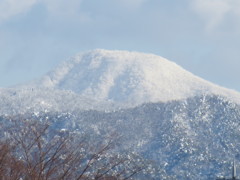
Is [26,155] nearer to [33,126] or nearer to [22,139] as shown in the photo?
[22,139]

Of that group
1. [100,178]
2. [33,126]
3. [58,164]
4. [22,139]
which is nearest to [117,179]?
[100,178]

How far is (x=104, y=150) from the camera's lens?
89.5 ft

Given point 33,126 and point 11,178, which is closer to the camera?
point 11,178

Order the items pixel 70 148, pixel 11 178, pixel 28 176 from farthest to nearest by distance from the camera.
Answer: pixel 70 148, pixel 11 178, pixel 28 176

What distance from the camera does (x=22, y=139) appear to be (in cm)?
2906

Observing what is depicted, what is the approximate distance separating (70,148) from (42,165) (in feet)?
→ 13.9

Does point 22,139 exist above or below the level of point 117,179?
A: above

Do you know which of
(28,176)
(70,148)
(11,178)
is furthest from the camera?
(70,148)

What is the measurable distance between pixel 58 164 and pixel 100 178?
1.93m

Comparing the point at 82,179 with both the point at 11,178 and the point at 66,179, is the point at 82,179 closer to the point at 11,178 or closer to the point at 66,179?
the point at 66,179

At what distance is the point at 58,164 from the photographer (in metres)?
28.3

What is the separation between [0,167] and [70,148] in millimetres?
4447

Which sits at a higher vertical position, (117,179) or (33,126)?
(33,126)

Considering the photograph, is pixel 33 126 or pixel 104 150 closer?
pixel 104 150
